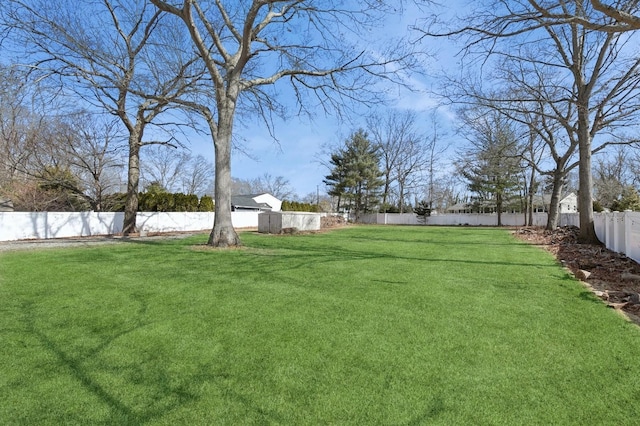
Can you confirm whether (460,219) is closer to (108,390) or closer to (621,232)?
(621,232)

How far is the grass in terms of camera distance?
2.11m

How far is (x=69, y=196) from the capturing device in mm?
16703

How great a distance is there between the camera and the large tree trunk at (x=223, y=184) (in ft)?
32.1

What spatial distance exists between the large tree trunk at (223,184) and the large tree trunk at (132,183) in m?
6.18

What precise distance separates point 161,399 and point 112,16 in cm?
1581

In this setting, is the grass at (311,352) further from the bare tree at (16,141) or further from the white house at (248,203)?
the white house at (248,203)

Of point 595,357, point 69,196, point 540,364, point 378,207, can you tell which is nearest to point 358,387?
point 540,364

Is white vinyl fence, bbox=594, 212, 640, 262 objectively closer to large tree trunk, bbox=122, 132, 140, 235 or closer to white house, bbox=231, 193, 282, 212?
large tree trunk, bbox=122, 132, 140, 235

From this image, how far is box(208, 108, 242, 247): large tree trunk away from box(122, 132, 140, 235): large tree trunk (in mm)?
6180

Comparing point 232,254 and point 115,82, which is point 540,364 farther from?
point 115,82

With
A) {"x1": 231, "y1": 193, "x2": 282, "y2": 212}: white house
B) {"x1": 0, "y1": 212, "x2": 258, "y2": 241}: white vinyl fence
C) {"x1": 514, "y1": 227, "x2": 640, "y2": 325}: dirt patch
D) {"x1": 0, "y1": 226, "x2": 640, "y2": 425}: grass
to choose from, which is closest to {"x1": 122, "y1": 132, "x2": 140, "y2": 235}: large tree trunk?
{"x1": 0, "y1": 212, "x2": 258, "y2": 241}: white vinyl fence

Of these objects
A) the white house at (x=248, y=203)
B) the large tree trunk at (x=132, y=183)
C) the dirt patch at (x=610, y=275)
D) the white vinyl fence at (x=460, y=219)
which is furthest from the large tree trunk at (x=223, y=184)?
the white vinyl fence at (x=460, y=219)

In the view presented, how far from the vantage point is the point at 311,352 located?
9.38ft

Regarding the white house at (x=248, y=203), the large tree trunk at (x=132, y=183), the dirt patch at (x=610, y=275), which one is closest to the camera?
the dirt patch at (x=610, y=275)
